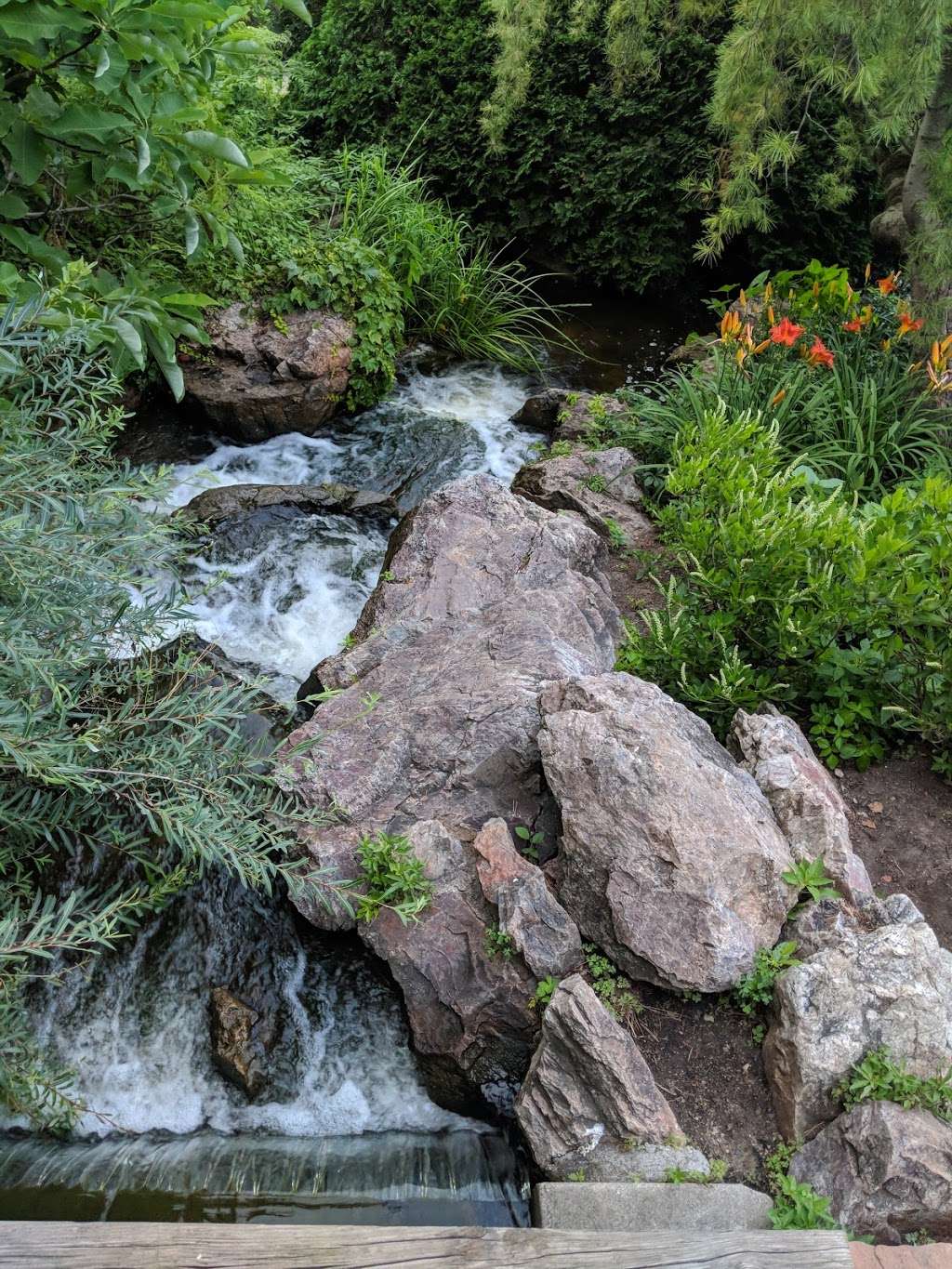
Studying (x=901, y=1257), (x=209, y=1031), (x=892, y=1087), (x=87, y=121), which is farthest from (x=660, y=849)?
(x=87, y=121)

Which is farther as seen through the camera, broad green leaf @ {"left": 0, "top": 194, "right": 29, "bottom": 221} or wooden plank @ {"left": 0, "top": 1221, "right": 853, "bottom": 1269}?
broad green leaf @ {"left": 0, "top": 194, "right": 29, "bottom": 221}

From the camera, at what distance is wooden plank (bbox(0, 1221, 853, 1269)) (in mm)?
1656

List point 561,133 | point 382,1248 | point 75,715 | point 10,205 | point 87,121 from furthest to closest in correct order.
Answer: point 561,133
point 10,205
point 87,121
point 75,715
point 382,1248

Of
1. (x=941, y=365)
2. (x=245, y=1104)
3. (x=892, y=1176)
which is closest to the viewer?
(x=892, y=1176)

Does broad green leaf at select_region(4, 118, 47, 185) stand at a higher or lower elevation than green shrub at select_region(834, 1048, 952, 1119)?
higher

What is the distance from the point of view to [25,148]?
3.67 m

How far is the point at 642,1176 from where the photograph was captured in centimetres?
237

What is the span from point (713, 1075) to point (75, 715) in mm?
2089

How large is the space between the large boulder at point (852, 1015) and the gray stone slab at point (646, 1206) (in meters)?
0.27

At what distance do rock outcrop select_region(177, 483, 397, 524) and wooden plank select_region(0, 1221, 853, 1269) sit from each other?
3847 millimetres

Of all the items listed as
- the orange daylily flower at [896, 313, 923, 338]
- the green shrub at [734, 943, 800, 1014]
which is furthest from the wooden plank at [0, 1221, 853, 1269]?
the orange daylily flower at [896, 313, 923, 338]

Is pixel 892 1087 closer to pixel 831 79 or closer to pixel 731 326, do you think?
pixel 731 326

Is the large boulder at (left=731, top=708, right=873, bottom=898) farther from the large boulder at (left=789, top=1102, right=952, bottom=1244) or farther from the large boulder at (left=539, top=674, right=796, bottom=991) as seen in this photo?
the large boulder at (left=789, top=1102, right=952, bottom=1244)

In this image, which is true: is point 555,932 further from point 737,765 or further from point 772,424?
point 772,424
